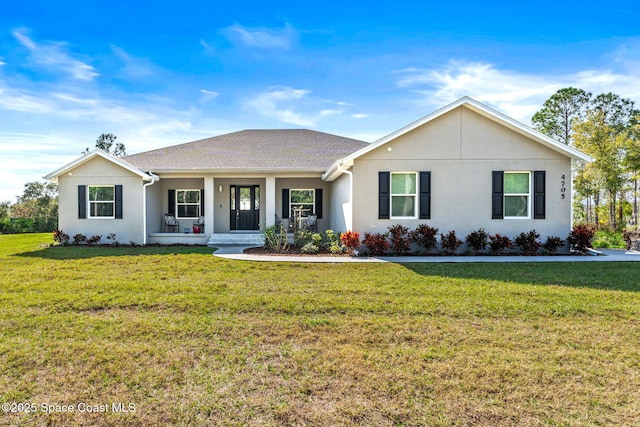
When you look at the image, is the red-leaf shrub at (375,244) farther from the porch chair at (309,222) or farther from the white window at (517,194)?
the porch chair at (309,222)

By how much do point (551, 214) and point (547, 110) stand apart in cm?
2379

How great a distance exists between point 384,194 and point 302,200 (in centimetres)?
550

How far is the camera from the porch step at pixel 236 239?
46.6 feet

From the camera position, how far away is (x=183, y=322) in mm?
4848

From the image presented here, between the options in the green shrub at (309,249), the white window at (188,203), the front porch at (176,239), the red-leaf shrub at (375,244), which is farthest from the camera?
the white window at (188,203)

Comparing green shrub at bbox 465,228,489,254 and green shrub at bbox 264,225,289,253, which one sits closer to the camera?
green shrub at bbox 465,228,489,254

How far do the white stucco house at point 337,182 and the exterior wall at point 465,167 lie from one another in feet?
0.11

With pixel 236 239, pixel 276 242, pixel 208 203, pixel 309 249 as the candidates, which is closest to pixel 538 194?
pixel 309 249

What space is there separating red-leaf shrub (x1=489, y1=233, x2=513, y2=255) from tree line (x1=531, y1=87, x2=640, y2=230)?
32.9 ft

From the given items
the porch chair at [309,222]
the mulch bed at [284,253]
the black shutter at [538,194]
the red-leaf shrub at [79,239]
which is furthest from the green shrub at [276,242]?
the black shutter at [538,194]

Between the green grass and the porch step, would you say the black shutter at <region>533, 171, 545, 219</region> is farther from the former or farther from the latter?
the porch step

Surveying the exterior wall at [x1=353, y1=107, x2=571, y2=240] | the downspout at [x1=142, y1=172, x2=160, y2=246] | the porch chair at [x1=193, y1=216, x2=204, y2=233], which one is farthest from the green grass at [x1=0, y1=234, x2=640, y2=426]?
the porch chair at [x1=193, y1=216, x2=204, y2=233]

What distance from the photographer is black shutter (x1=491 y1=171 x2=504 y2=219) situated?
11648 mm

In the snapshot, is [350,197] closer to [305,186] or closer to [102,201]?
[305,186]
